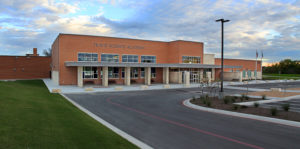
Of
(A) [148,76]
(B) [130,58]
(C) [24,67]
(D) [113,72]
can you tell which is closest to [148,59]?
(B) [130,58]

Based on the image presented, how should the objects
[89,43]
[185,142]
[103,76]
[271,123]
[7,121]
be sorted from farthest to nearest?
1. [89,43]
2. [103,76]
3. [271,123]
4. [185,142]
5. [7,121]

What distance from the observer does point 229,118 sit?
12414mm

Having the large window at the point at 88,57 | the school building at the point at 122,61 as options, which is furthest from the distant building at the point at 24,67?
the large window at the point at 88,57

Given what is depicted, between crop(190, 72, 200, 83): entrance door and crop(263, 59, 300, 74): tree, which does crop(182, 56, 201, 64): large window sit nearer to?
crop(190, 72, 200, 83): entrance door

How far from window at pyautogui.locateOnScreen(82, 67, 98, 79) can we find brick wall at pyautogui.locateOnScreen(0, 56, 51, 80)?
83.6 ft

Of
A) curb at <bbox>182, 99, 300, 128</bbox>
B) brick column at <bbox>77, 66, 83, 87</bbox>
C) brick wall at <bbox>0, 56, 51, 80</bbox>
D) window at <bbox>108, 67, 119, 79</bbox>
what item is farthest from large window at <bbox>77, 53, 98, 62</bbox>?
curb at <bbox>182, 99, 300, 128</bbox>

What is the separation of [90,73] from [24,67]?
26.4 m

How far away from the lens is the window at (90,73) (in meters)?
37.3

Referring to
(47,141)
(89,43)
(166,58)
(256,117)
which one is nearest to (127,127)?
(47,141)

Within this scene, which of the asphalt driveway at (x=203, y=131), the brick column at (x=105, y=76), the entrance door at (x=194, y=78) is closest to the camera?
the asphalt driveway at (x=203, y=131)

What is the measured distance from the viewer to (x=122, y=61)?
41.7 metres

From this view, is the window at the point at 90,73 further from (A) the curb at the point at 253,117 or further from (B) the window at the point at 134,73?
(A) the curb at the point at 253,117

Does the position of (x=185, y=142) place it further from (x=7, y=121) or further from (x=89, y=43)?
(x=89, y=43)

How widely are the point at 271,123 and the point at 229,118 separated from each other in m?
2.13
